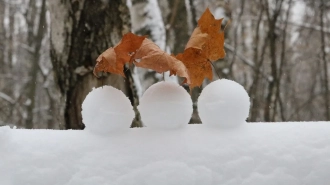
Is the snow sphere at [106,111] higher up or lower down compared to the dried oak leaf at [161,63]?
lower down

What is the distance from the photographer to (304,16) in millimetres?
5824

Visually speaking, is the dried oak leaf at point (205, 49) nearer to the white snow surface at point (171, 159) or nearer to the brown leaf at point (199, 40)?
Result: the brown leaf at point (199, 40)

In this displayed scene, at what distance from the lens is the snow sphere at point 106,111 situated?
24.6 inches

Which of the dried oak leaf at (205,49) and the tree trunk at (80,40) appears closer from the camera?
the dried oak leaf at (205,49)

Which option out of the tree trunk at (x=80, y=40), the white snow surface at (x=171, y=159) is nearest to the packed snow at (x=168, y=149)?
the white snow surface at (x=171, y=159)

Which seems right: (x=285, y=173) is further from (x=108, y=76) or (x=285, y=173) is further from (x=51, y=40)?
(x=51, y=40)

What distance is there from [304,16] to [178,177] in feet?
18.8

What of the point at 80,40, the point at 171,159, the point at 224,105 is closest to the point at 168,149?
the point at 171,159

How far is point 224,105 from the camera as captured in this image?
25.1 inches

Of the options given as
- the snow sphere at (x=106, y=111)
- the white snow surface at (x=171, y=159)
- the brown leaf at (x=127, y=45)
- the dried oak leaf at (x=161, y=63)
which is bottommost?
Answer: the white snow surface at (x=171, y=159)

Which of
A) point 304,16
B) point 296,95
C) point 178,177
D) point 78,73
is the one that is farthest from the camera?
point 296,95

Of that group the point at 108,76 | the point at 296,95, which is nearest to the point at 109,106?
the point at 108,76

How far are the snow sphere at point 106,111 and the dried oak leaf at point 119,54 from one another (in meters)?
0.04

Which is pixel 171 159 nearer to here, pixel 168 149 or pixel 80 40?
pixel 168 149
